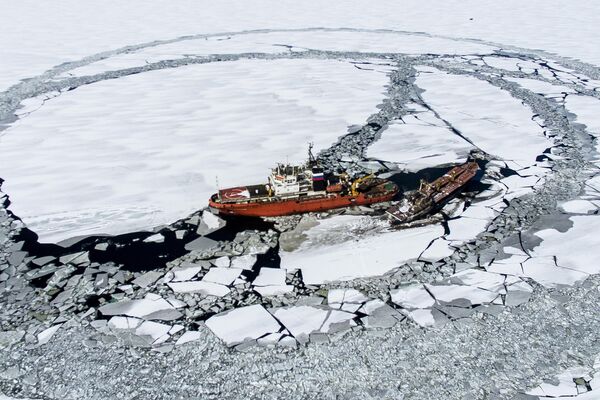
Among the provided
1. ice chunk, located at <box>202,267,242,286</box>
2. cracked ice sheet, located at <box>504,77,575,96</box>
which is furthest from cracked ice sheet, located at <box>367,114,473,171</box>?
ice chunk, located at <box>202,267,242,286</box>

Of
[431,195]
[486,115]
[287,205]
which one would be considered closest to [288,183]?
[287,205]

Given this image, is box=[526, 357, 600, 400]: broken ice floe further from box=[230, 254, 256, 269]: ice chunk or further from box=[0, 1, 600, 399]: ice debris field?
box=[230, 254, 256, 269]: ice chunk

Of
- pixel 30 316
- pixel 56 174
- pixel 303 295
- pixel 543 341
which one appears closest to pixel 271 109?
pixel 56 174

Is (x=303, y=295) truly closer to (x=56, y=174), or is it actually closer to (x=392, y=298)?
(x=392, y=298)

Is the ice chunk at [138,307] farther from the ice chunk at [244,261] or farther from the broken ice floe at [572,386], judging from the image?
the broken ice floe at [572,386]

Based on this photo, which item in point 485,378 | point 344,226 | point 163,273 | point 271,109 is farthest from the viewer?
point 271,109

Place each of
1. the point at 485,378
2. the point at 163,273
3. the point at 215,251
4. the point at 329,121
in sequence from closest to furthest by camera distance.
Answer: the point at 485,378, the point at 163,273, the point at 215,251, the point at 329,121
